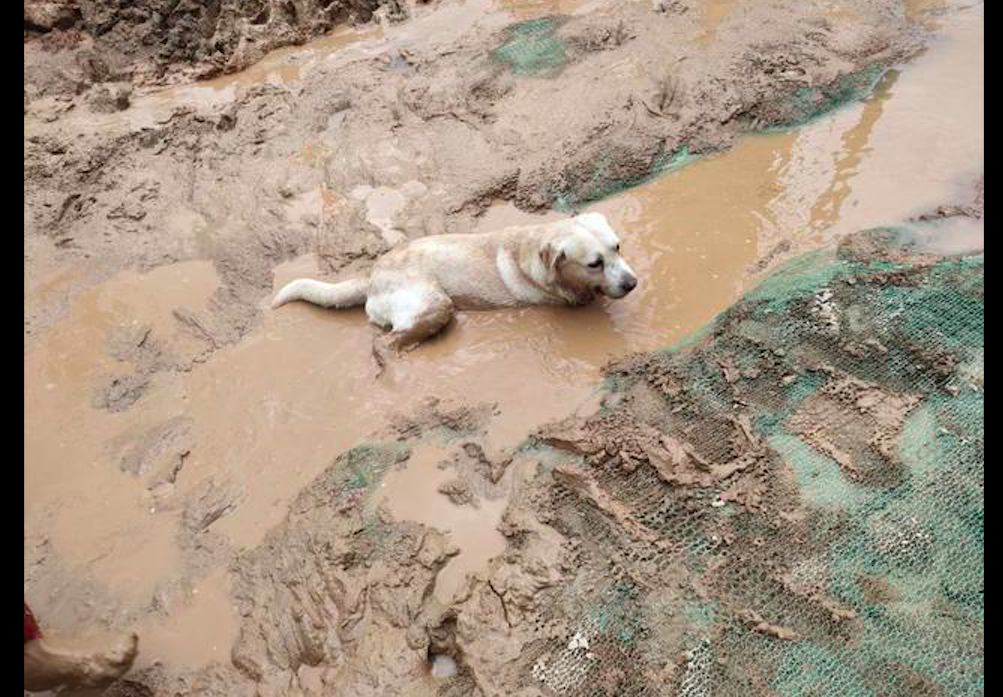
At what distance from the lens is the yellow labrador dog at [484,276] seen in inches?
195

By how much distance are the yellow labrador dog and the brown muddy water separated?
15 centimetres

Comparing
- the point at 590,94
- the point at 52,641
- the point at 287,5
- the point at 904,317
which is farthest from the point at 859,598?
the point at 287,5

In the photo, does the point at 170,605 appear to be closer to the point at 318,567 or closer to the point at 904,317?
the point at 318,567

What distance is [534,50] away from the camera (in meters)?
7.89

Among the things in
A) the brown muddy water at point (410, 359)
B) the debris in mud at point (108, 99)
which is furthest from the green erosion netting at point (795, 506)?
the debris in mud at point (108, 99)

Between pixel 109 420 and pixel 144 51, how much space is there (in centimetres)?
662

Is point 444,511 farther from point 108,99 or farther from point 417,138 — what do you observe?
point 108,99

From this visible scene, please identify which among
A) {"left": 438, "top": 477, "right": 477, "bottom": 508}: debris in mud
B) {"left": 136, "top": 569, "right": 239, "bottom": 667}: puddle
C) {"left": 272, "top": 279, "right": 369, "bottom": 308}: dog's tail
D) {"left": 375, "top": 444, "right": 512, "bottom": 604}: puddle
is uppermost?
{"left": 272, "top": 279, "right": 369, "bottom": 308}: dog's tail

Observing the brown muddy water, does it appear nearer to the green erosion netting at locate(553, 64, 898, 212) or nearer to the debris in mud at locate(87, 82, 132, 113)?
the green erosion netting at locate(553, 64, 898, 212)

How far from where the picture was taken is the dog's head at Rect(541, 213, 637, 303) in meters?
4.89

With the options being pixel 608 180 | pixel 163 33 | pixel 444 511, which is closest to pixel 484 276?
pixel 608 180

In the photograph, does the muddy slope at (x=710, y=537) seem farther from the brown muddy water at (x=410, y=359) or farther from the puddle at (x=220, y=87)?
the puddle at (x=220, y=87)

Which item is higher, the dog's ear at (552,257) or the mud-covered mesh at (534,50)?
the mud-covered mesh at (534,50)

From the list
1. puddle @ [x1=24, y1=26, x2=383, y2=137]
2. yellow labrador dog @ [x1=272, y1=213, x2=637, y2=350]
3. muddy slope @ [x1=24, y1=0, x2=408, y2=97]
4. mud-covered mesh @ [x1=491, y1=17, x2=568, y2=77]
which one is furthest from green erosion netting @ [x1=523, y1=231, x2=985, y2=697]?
muddy slope @ [x1=24, y1=0, x2=408, y2=97]
